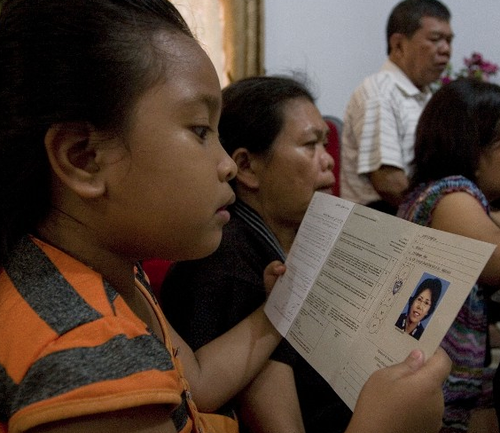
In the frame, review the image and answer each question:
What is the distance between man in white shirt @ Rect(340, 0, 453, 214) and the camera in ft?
6.74

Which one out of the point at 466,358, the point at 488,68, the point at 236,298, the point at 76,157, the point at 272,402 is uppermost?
the point at 76,157

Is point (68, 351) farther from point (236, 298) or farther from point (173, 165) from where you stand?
point (236, 298)

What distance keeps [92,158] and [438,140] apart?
1.11m

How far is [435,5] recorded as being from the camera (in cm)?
233

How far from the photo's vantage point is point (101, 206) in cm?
51

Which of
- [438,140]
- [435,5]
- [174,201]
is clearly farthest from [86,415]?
[435,5]

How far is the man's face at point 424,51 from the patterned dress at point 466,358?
1256 mm

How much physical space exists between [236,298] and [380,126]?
143cm

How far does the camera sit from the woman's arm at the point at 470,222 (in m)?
1.11

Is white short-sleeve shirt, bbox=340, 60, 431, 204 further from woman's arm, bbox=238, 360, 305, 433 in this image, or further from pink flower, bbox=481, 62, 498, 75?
woman's arm, bbox=238, 360, 305, 433

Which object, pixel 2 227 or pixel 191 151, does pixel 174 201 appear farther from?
pixel 2 227

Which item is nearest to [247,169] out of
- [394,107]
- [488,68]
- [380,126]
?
[380,126]

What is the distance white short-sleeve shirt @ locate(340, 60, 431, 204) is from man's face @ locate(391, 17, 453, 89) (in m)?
0.10

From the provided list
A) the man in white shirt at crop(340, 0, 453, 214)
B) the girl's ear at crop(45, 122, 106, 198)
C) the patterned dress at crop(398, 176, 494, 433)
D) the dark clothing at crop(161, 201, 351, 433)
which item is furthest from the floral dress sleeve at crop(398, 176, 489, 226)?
the girl's ear at crop(45, 122, 106, 198)
